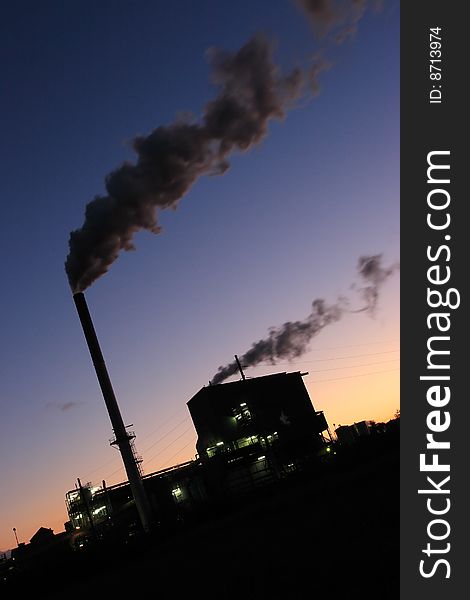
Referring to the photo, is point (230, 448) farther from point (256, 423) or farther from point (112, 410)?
point (112, 410)

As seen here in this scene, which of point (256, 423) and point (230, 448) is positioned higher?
point (256, 423)

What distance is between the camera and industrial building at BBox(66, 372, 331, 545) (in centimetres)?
3681

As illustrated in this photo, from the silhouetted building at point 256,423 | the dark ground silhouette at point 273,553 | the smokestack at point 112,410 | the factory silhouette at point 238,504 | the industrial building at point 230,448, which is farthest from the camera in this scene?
the silhouetted building at point 256,423

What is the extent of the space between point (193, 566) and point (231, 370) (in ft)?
140

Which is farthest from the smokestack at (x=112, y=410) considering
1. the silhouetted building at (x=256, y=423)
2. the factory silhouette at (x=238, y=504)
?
the silhouetted building at (x=256, y=423)

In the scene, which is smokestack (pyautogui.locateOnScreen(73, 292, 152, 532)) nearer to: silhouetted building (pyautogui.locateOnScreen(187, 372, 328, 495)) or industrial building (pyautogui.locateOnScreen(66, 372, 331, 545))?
industrial building (pyautogui.locateOnScreen(66, 372, 331, 545))

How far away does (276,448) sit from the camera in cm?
4009

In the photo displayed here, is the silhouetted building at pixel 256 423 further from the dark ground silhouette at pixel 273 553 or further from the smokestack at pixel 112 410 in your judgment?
the dark ground silhouette at pixel 273 553

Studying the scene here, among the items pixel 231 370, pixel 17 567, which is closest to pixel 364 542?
pixel 17 567

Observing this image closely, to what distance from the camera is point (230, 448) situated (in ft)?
140

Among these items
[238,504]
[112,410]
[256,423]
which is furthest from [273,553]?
[256,423]

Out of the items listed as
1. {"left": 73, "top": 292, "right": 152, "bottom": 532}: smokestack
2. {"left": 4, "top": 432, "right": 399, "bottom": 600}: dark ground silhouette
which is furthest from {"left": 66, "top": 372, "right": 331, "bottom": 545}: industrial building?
{"left": 4, "top": 432, "right": 399, "bottom": 600}: dark ground silhouette

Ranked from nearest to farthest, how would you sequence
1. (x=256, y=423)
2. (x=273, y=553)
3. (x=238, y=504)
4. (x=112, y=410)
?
(x=273, y=553), (x=238, y=504), (x=112, y=410), (x=256, y=423)

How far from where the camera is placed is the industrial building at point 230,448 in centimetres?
3681
